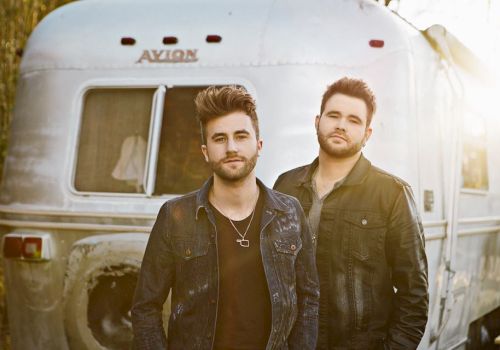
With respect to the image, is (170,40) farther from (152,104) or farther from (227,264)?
(227,264)

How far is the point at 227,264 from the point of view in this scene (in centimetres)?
244

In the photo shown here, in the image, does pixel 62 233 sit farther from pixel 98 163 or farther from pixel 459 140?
pixel 459 140

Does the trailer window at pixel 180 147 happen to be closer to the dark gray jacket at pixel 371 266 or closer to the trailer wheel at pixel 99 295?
the trailer wheel at pixel 99 295

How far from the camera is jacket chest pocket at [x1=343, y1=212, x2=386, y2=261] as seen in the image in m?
2.90

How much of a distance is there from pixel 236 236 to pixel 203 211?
0.52ft

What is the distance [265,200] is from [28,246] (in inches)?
90.3

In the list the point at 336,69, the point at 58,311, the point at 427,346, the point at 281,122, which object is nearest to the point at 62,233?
the point at 58,311

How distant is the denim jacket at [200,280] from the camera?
2.42 meters

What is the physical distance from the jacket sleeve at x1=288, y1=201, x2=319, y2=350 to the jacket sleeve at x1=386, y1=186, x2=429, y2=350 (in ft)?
1.53

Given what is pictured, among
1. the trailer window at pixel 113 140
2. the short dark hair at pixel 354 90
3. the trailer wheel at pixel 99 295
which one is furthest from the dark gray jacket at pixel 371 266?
the trailer window at pixel 113 140

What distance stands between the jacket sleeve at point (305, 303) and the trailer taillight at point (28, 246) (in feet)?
7.31

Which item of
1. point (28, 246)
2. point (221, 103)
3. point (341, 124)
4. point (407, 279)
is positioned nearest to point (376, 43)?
point (341, 124)

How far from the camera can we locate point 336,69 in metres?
3.97

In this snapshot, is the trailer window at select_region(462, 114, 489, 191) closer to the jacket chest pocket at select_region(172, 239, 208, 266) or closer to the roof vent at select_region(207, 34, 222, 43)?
the roof vent at select_region(207, 34, 222, 43)
